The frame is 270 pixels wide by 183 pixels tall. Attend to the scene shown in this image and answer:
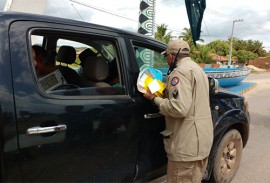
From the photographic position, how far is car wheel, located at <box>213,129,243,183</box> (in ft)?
12.6

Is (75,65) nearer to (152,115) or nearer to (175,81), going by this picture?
(152,115)

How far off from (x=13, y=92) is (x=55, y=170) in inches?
24.4

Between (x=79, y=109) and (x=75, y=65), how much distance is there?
124 cm

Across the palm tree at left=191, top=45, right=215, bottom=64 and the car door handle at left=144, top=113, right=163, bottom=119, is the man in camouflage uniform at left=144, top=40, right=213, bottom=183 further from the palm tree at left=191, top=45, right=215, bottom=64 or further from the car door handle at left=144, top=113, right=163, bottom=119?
the palm tree at left=191, top=45, right=215, bottom=64

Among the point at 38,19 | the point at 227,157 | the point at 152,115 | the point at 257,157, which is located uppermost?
the point at 38,19

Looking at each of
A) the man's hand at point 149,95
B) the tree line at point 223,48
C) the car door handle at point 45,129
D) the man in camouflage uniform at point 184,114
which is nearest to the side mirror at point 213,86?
the man in camouflage uniform at point 184,114

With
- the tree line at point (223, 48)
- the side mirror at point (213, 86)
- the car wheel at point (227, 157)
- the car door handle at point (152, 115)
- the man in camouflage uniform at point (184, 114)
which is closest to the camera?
the man in camouflage uniform at point (184, 114)

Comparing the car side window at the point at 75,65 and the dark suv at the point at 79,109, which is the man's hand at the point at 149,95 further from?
the car side window at the point at 75,65

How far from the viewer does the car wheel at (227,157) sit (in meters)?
3.84

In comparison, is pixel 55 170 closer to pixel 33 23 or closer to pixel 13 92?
pixel 13 92

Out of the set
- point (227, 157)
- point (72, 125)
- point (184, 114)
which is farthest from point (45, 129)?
point (227, 157)

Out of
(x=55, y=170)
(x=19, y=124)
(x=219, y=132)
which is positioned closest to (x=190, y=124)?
(x=219, y=132)

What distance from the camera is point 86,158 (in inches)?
98.3

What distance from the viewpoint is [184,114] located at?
2793 millimetres
